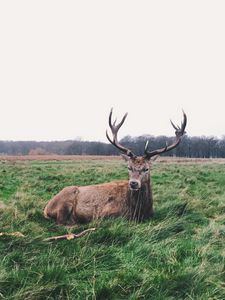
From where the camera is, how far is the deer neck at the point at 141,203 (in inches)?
277

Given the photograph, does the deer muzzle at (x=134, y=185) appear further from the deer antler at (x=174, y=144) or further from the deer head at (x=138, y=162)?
the deer antler at (x=174, y=144)

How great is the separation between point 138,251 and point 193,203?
423 centimetres

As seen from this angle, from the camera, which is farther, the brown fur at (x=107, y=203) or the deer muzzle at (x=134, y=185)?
the brown fur at (x=107, y=203)

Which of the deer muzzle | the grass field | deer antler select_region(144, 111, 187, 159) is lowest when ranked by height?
the grass field

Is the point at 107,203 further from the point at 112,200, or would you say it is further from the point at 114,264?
the point at 114,264

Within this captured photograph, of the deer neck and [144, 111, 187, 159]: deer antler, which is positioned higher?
[144, 111, 187, 159]: deer antler

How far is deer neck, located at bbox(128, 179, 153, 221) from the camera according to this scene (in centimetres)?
705

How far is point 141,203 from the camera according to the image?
7156 millimetres

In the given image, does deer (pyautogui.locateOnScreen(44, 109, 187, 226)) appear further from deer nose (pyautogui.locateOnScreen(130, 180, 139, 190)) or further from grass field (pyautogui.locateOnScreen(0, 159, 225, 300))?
grass field (pyautogui.locateOnScreen(0, 159, 225, 300))

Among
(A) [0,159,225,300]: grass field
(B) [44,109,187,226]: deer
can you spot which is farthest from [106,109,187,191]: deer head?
(A) [0,159,225,300]: grass field

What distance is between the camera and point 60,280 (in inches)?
136

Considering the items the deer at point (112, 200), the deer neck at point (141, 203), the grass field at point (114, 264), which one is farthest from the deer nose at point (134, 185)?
the grass field at point (114, 264)

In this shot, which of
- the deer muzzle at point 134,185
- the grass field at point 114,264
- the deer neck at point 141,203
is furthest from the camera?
the deer neck at point 141,203

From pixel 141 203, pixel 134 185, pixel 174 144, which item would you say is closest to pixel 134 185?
pixel 134 185
